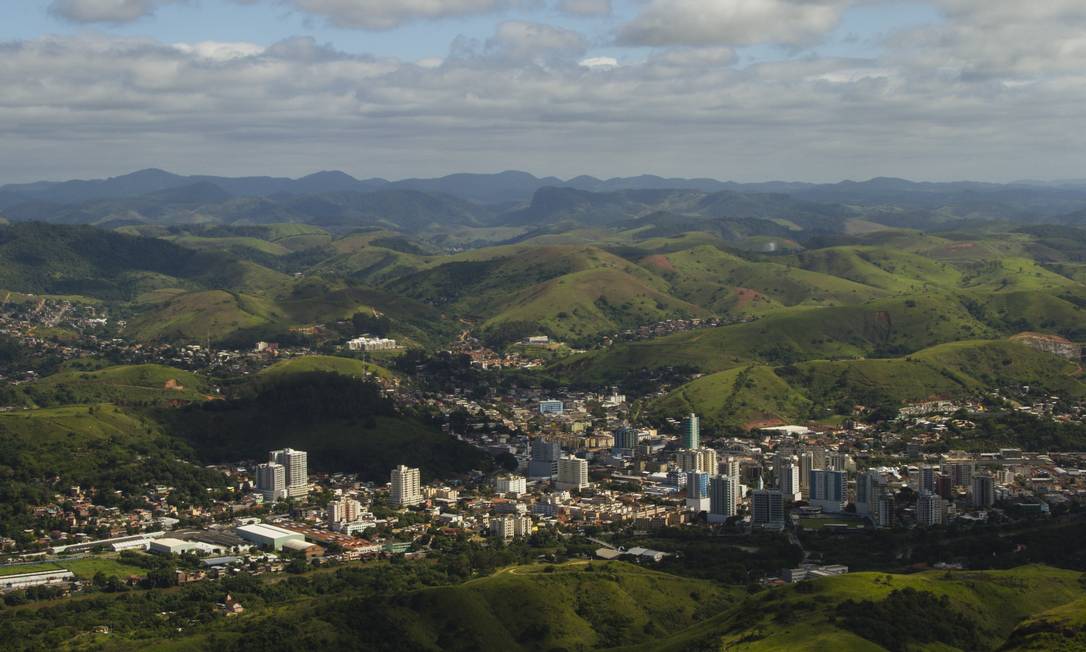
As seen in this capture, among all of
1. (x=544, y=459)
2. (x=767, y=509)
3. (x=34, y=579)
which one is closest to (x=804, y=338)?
(x=544, y=459)

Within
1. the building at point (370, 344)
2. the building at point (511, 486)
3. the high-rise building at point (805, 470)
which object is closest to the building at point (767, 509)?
the high-rise building at point (805, 470)

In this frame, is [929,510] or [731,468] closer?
[929,510]

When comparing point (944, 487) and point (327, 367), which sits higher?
point (327, 367)

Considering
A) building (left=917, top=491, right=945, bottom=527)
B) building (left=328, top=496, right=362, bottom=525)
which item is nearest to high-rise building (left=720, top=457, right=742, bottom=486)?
building (left=917, top=491, right=945, bottom=527)

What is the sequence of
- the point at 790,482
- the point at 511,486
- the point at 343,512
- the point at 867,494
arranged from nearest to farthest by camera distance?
1. the point at 343,512
2. the point at 867,494
3. the point at 790,482
4. the point at 511,486

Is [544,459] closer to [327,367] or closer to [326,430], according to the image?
[326,430]

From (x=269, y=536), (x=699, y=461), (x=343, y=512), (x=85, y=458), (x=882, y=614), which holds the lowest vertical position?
(x=699, y=461)

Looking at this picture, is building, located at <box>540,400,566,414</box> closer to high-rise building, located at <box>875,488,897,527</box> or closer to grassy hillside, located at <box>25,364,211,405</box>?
grassy hillside, located at <box>25,364,211,405</box>
